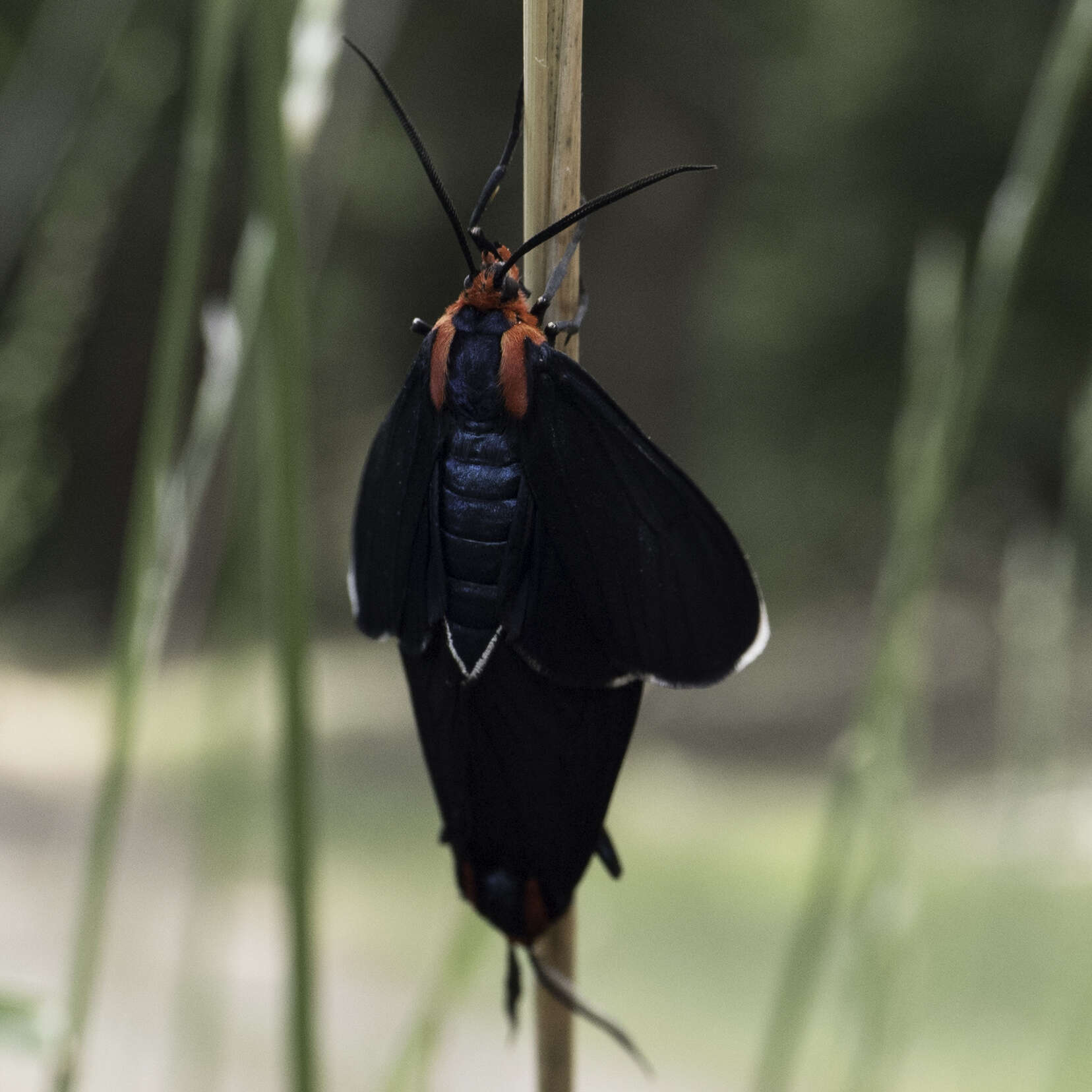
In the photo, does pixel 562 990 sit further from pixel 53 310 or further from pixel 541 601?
pixel 53 310

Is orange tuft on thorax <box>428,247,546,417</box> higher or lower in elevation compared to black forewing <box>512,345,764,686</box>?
higher

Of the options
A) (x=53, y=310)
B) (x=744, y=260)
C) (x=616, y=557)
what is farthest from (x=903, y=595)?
(x=744, y=260)

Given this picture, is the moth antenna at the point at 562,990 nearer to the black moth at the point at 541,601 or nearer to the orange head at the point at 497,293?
the black moth at the point at 541,601

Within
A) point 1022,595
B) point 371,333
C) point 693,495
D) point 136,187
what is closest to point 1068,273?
point 371,333

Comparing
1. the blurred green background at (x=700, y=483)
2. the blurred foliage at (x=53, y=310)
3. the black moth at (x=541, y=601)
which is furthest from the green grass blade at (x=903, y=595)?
the blurred foliage at (x=53, y=310)

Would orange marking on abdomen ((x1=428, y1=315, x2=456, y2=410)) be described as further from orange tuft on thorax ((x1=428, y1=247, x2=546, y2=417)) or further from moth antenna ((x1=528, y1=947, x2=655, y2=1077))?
moth antenna ((x1=528, y1=947, x2=655, y2=1077))

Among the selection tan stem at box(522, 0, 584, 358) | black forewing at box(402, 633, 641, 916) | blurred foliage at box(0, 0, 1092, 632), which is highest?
blurred foliage at box(0, 0, 1092, 632)

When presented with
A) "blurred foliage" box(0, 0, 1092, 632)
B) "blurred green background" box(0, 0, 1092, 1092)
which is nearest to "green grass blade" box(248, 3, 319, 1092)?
"blurred green background" box(0, 0, 1092, 1092)

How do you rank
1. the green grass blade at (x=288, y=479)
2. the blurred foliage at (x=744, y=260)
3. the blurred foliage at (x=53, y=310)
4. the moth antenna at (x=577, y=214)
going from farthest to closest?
the blurred foliage at (x=744, y=260) → the blurred foliage at (x=53, y=310) → the moth antenna at (x=577, y=214) → the green grass blade at (x=288, y=479)
